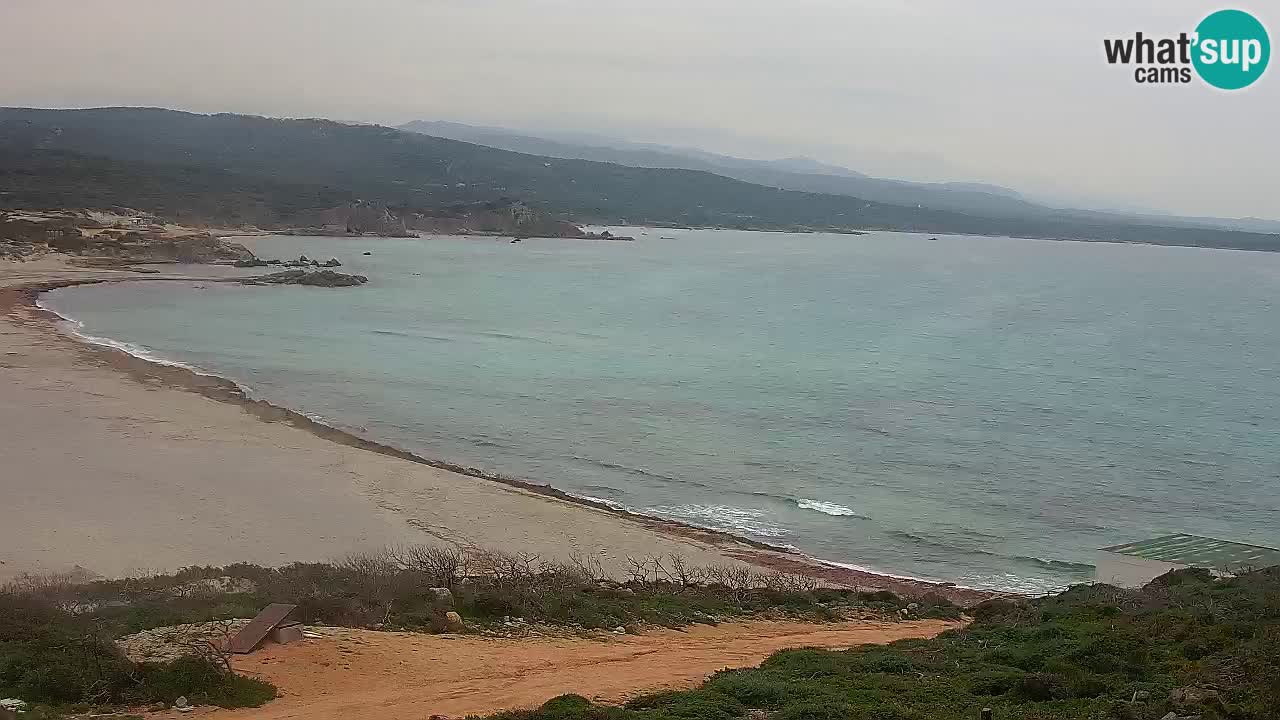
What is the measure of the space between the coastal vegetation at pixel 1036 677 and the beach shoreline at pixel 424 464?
23.6 ft

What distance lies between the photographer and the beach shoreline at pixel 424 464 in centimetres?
1914

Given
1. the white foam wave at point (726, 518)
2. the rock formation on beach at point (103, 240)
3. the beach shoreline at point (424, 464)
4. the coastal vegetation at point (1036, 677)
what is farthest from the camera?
the rock formation on beach at point (103, 240)

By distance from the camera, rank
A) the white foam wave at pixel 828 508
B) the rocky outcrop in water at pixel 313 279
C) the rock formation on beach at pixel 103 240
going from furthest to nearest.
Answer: the rocky outcrop in water at pixel 313 279
the rock formation on beach at pixel 103 240
the white foam wave at pixel 828 508

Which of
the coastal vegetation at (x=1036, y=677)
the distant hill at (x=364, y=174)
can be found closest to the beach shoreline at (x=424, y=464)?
the coastal vegetation at (x=1036, y=677)

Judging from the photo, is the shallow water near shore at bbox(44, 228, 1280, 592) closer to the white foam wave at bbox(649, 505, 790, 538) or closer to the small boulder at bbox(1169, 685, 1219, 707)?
the white foam wave at bbox(649, 505, 790, 538)

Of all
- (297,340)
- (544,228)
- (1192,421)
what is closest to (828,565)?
(1192,421)

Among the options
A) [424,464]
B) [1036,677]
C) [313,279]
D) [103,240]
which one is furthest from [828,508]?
[103,240]

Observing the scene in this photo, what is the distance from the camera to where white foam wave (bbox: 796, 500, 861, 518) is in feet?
77.0

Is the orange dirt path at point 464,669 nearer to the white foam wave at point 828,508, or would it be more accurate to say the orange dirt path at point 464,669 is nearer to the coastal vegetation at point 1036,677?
the coastal vegetation at point 1036,677

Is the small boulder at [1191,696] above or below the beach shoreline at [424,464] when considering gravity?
above

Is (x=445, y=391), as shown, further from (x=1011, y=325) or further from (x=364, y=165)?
(x=364, y=165)

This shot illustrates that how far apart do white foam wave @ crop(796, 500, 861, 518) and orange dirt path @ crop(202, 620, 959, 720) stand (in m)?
10.8

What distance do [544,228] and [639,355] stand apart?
294 ft

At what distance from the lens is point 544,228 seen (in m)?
132
